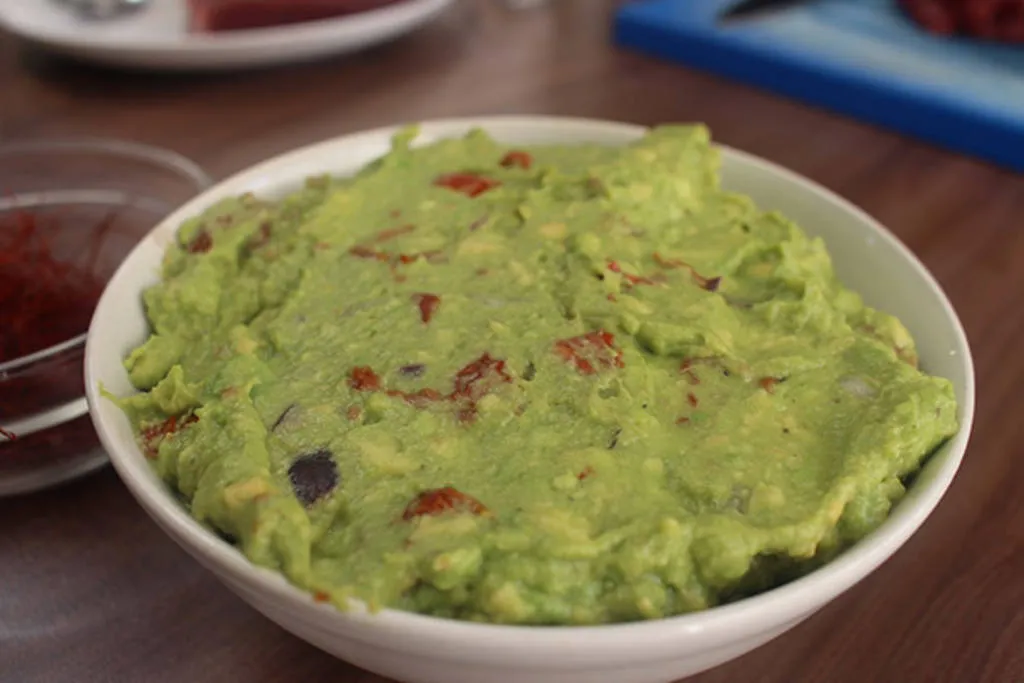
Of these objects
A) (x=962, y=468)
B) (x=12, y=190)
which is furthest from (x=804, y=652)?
(x=12, y=190)

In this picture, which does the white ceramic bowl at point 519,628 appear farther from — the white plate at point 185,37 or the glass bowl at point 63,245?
the white plate at point 185,37

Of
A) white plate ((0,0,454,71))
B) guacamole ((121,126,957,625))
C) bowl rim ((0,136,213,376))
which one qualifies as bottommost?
bowl rim ((0,136,213,376))

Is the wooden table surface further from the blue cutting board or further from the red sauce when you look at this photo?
the red sauce

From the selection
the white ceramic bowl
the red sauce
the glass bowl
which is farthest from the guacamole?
the red sauce

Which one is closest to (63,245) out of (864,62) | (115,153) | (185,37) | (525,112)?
(115,153)

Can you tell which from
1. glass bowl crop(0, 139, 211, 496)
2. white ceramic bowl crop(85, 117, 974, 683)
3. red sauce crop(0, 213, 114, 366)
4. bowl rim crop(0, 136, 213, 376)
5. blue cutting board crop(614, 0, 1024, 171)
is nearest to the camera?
white ceramic bowl crop(85, 117, 974, 683)

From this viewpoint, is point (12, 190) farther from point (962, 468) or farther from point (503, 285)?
point (962, 468)

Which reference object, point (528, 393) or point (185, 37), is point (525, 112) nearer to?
point (185, 37)
